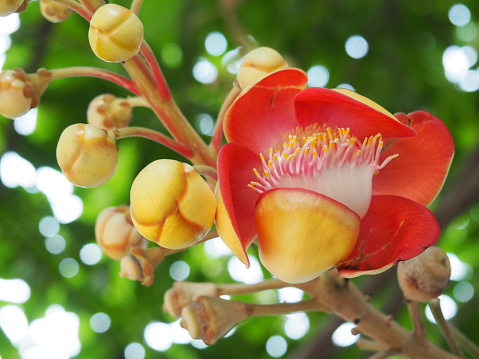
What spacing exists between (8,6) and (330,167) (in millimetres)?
349

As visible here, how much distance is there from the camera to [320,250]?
62 cm

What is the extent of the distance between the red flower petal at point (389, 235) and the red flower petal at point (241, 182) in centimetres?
10

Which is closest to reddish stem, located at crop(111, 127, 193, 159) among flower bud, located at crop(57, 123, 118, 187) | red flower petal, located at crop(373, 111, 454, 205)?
flower bud, located at crop(57, 123, 118, 187)

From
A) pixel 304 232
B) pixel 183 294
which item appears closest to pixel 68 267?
pixel 183 294

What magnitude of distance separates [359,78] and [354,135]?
4.19 feet

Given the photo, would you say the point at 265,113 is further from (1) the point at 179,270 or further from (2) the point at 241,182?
(1) the point at 179,270

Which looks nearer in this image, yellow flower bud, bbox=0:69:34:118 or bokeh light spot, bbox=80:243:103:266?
yellow flower bud, bbox=0:69:34:118

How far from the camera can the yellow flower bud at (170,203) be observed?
610mm

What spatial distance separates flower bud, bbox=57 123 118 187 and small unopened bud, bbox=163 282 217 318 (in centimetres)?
20

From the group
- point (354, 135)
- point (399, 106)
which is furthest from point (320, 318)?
point (354, 135)

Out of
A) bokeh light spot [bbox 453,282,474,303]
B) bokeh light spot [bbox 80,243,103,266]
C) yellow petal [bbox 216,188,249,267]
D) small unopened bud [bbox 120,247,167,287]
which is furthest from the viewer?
bokeh light spot [bbox 453,282,474,303]

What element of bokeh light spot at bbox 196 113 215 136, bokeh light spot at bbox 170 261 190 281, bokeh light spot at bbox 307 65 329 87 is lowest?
bokeh light spot at bbox 170 261 190 281

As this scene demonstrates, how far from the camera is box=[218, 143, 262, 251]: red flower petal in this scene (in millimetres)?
681

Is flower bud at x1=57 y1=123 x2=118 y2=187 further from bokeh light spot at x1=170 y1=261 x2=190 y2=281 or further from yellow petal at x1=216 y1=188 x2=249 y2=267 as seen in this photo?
bokeh light spot at x1=170 y1=261 x2=190 y2=281
